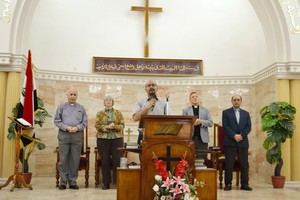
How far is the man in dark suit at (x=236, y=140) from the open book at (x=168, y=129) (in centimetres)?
263

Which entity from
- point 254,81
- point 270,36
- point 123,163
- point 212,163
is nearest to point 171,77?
point 254,81

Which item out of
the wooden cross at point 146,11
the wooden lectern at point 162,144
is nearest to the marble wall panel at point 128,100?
the wooden cross at point 146,11

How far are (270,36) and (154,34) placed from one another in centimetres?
292

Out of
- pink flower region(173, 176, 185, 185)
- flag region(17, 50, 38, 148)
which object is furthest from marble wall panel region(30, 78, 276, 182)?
pink flower region(173, 176, 185, 185)

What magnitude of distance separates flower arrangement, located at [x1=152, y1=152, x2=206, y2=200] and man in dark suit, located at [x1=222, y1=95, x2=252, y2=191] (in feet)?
8.91

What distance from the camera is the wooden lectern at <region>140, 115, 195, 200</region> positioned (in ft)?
14.6

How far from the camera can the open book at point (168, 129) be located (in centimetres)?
451

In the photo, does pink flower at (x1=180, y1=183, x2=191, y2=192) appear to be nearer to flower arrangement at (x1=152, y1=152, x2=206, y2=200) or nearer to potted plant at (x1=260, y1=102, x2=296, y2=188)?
flower arrangement at (x1=152, y1=152, x2=206, y2=200)

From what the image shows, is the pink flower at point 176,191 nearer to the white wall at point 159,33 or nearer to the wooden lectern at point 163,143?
the wooden lectern at point 163,143

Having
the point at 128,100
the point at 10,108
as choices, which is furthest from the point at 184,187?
the point at 128,100

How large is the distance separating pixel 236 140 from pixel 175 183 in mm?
2924

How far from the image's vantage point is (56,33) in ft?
32.2

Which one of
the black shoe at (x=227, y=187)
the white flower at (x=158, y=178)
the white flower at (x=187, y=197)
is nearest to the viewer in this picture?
the white flower at (x=187, y=197)

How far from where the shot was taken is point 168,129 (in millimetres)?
4516
